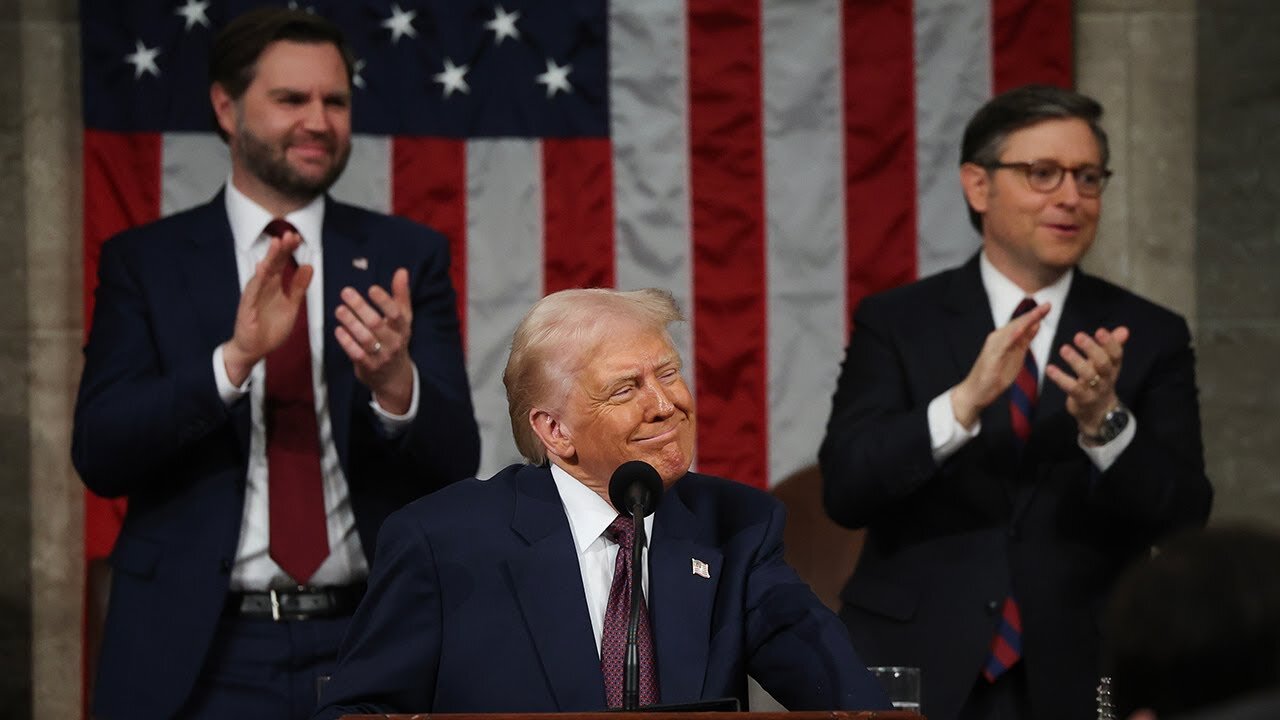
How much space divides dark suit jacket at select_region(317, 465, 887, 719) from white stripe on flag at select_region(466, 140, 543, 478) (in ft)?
7.56

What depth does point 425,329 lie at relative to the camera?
12.9 ft

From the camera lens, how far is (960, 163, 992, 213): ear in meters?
3.98

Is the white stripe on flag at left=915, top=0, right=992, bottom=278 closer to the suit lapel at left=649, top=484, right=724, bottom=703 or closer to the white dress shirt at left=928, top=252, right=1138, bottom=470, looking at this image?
the white dress shirt at left=928, top=252, right=1138, bottom=470

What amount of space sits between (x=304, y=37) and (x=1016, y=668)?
6.84 feet

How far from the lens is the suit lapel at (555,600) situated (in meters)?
2.67

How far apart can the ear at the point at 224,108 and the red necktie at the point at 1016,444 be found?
1801 millimetres

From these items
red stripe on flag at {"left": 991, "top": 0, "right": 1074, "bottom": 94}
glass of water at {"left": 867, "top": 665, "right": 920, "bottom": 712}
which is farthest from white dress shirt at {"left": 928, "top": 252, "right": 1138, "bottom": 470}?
red stripe on flag at {"left": 991, "top": 0, "right": 1074, "bottom": 94}

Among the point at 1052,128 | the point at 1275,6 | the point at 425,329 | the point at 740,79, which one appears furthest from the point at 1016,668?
the point at 1275,6

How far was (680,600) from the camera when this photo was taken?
2.78 meters

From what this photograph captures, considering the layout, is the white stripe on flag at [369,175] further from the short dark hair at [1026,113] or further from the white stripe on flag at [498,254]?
the short dark hair at [1026,113]

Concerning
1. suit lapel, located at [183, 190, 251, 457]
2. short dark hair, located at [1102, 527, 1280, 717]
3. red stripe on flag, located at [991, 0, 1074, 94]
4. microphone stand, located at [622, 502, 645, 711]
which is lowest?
microphone stand, located at [622, 502, 645, 711]

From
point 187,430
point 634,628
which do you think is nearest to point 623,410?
point 634,628

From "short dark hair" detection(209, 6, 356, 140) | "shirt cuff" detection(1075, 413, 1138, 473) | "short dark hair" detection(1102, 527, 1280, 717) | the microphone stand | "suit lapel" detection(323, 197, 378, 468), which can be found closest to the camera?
"short dark hair" detection(1102, 527, 1280, 717)

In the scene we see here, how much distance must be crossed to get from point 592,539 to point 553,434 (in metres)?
0.19
